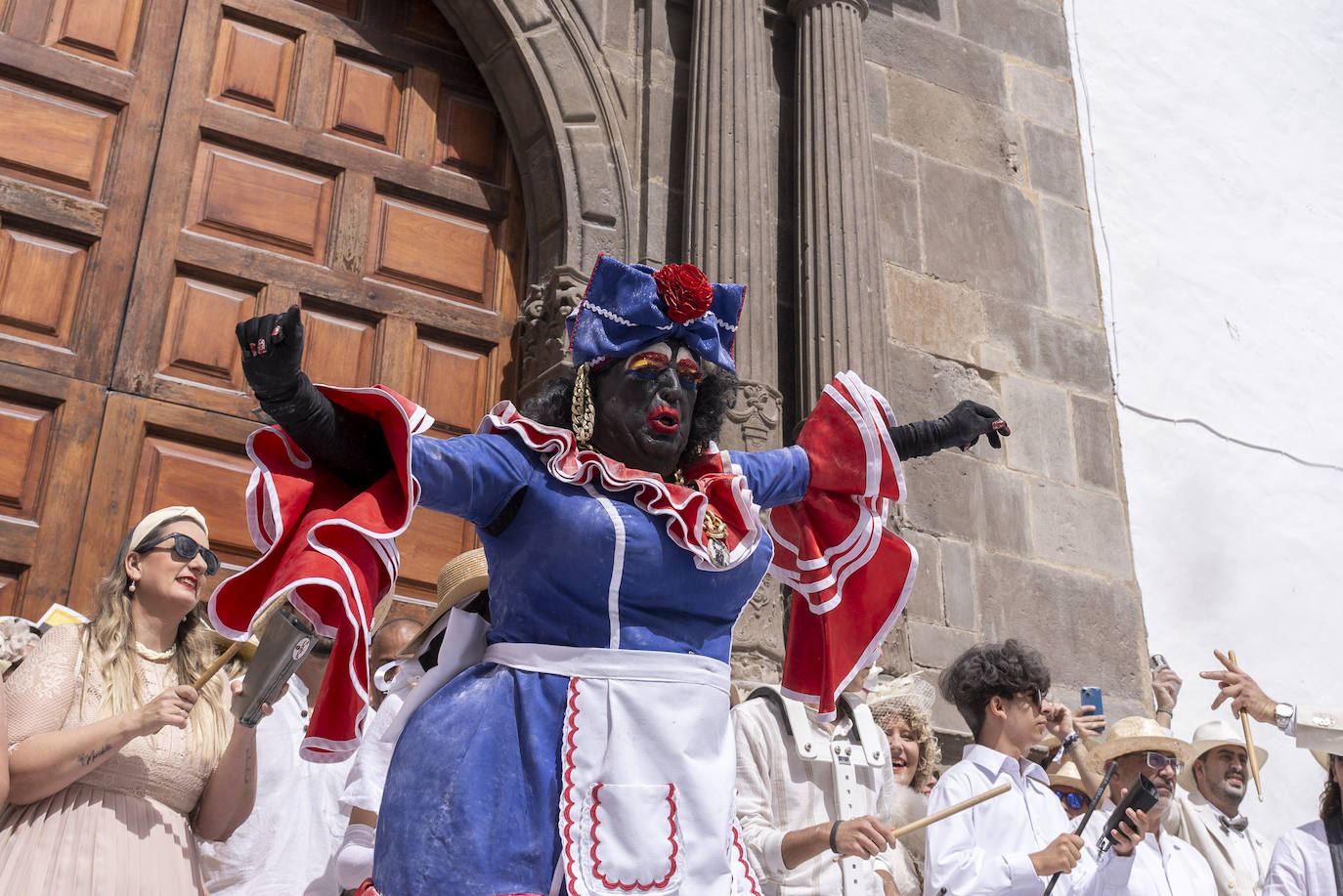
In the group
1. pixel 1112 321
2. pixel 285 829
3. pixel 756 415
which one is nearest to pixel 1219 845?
pixel 756 415

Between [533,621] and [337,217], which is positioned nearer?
[533,621]

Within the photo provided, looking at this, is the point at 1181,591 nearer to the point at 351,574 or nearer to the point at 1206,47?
the point at 1206,47

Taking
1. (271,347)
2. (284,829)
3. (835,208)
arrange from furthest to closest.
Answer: (835,208)
(284,829)
(271,347)

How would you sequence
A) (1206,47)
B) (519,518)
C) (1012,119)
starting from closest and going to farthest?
(519,518) < (1012,119) < (1206,47)

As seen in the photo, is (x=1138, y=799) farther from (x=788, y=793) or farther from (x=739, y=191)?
(x=739, y=191)

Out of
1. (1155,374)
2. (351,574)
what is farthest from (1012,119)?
(351,574)

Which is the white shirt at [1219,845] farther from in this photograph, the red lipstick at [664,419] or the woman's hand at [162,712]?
the woman's hand at [162,712]

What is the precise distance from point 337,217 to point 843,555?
355cm

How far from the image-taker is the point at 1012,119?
7.76m

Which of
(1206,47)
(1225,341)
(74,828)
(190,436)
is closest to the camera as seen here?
(74,828)

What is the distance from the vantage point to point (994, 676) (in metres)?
4.69

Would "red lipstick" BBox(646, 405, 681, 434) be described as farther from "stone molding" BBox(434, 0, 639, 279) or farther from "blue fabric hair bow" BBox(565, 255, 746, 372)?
"stone molding" BBox(434, 0, 639, 279)

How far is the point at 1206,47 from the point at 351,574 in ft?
29.1

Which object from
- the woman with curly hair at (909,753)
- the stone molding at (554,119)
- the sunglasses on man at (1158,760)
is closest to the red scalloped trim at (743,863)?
the woman with curly hair at (909,753)
